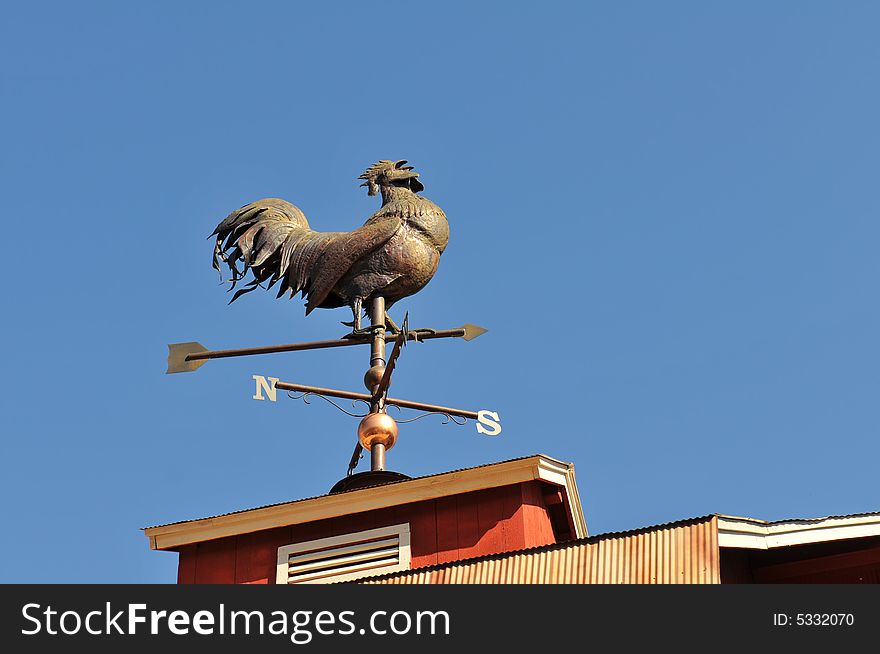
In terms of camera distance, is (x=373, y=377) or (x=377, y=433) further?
(x=373, y=377)

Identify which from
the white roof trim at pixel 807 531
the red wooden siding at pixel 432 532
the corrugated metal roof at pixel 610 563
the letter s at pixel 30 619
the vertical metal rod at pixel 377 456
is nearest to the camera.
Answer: the letter s at pixel 30 619

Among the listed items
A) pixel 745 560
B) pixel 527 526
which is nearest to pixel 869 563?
pixel 745 560

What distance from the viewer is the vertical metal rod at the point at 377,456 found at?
15.3 m

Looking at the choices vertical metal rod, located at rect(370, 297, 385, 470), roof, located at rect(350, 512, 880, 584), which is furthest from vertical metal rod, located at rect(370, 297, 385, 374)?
roof, located at rect(350, 512, 880, 584)

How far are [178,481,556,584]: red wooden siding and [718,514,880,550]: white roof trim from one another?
102 inches

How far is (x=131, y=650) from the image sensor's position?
10383 millimetres

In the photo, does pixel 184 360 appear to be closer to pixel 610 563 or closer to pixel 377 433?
pixel 377 433

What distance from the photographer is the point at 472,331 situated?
53.7 ft

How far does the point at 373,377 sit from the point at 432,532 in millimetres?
2081

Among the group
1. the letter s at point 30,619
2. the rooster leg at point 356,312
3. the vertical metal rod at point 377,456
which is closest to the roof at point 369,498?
the vertical metal rod at point 377,456

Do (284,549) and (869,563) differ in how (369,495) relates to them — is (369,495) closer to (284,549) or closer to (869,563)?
(284,549)

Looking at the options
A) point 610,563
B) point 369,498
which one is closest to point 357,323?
point 369,498

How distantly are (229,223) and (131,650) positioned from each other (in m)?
7.31

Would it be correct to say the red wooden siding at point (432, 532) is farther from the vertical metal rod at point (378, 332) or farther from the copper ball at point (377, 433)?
the vertical metal rod at point (378, 332)
